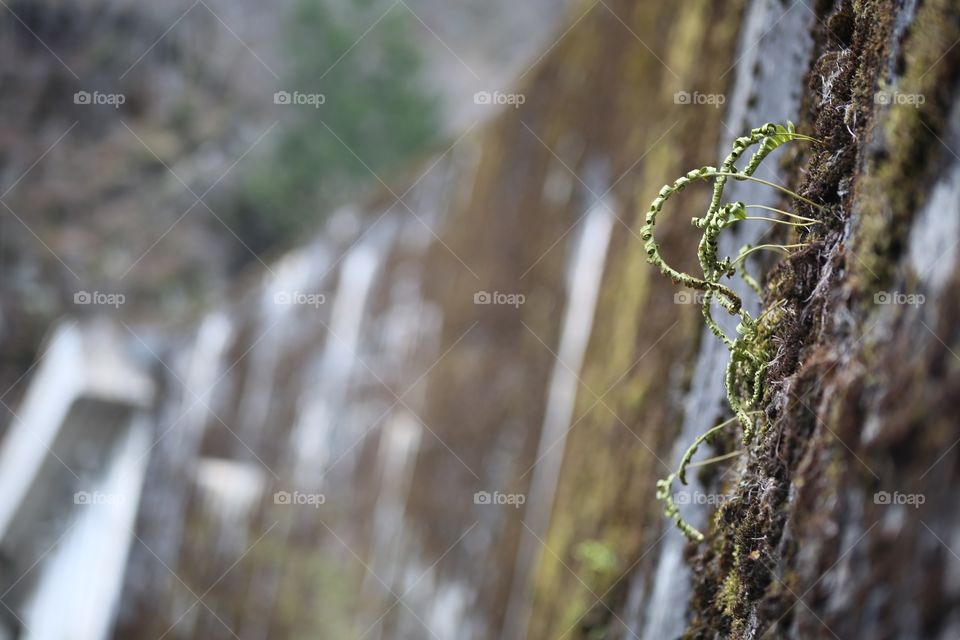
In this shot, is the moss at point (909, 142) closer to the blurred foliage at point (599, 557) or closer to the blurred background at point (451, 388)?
the blurred background at point (451, 388)

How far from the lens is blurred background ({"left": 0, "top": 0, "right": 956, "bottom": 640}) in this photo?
1959mm

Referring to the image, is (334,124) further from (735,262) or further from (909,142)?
(909,142)

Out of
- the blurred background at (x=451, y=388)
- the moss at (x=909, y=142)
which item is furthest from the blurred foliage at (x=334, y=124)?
the moss at (x=909, y=142)

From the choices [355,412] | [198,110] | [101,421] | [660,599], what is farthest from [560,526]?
[198,110]

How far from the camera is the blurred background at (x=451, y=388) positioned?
196cm

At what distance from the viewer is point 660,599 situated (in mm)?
1791

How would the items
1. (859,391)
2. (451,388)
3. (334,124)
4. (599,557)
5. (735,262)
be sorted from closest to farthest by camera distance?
1. (859,391)
2. (735,262)
3. (599,557)
4. (451,388)
5. (334,124)

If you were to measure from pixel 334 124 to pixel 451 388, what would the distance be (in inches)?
393

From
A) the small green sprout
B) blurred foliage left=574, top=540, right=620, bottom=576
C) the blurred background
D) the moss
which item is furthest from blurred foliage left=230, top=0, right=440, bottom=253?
the moss

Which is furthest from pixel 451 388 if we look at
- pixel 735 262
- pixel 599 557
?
pixel 735 262

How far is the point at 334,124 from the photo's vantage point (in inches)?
547

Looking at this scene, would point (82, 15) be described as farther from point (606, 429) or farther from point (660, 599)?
point (660, 599)

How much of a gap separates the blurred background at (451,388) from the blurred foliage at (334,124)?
10.2ft

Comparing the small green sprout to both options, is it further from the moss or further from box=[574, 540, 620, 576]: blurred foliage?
box=[574, 540, 620, 576]: blurred foliage
